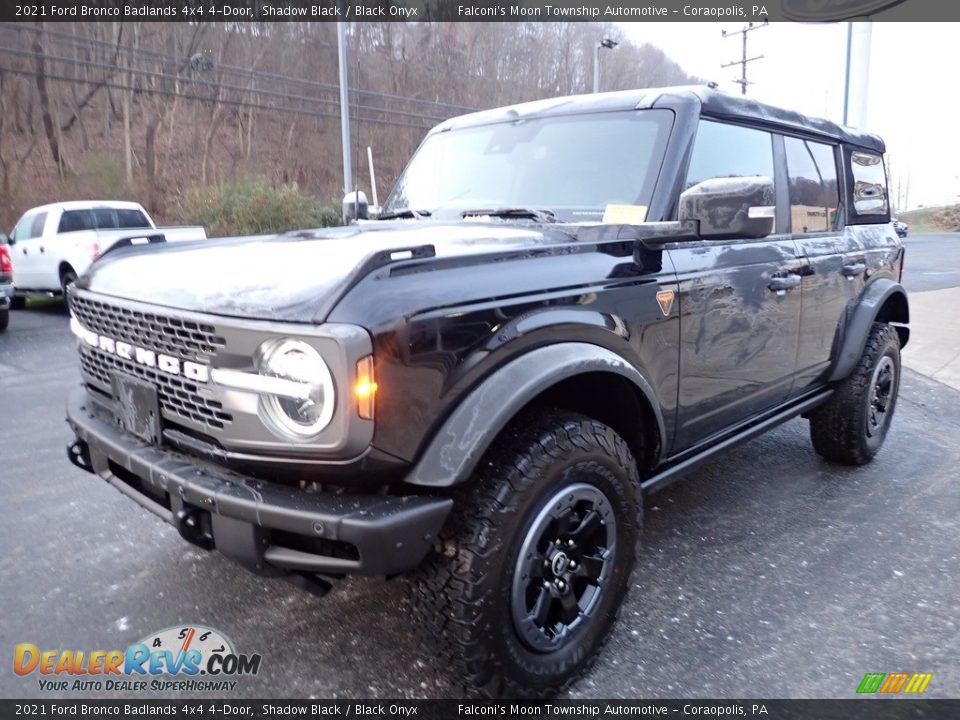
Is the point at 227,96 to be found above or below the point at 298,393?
above

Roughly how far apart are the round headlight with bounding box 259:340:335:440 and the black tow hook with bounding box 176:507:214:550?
1.27 ft

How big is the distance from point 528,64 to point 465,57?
441cm

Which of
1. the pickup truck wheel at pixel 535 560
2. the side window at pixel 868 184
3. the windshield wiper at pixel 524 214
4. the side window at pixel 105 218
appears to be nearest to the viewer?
the pickup truck wheel at pixel 535 560

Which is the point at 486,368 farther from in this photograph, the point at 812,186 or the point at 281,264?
the point at 812,186

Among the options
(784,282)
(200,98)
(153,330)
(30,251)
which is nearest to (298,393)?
(153,330)

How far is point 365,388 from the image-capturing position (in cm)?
180

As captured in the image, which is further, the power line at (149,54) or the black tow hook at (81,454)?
the power line at (149,54)

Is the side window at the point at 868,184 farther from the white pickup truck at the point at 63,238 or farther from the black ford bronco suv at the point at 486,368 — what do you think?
the white pickup truck at the point at 63,238

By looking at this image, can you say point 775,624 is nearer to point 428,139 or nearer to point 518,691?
point 518,691

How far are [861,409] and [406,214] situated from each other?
292cm

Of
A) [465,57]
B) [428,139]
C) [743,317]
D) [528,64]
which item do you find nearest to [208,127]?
[465,57]

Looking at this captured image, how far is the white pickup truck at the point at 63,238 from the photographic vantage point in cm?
1145

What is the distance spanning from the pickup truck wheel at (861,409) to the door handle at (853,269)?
442 mm

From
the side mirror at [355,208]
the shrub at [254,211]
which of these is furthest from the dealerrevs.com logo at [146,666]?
the shrub at [254,211]
